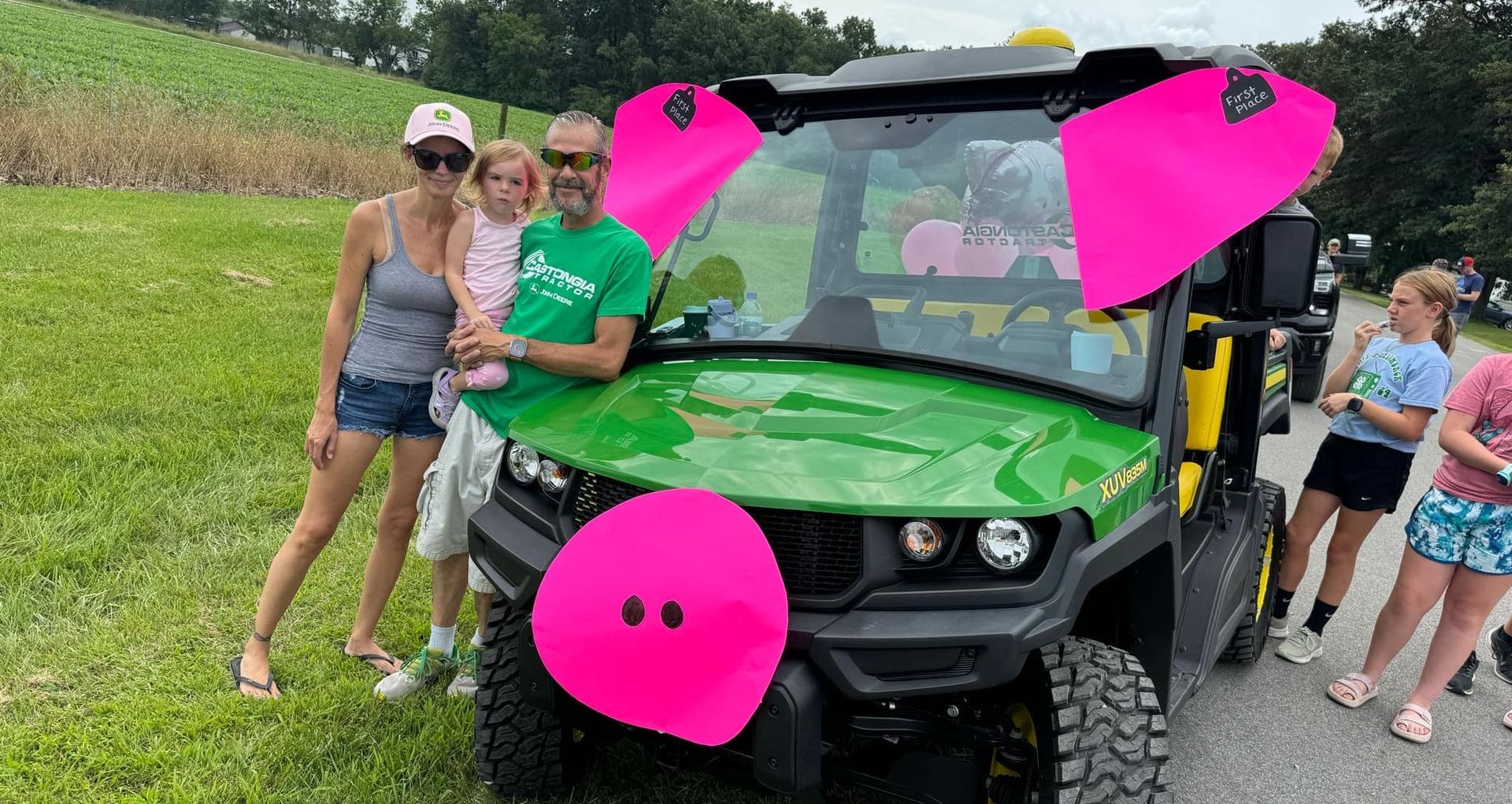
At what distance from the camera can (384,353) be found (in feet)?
11.2

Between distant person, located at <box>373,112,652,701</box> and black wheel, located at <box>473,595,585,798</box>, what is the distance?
5.6 inches

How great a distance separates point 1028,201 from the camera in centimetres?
291

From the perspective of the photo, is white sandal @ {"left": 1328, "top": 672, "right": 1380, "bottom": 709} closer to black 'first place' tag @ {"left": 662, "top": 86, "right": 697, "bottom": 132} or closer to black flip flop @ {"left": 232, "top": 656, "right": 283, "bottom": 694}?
black 'first place' tag @ {"left": 662, "top": 86, "right": 697, "bottom": 132}

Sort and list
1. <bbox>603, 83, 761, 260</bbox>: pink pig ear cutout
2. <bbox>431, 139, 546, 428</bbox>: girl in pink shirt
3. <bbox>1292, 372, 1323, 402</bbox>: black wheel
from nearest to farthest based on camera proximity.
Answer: <bbox>431, 139, 546, 428</bbox>: girl in pink shirt, <bbox>603, 83, 761, 260</bbox>: pink pig ear cutout, <bbox>1292, 372, 1323, 402</bbox>: black wheel

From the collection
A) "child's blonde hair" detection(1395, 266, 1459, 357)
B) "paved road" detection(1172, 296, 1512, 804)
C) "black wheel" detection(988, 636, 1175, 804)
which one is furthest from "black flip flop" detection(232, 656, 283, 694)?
"child's blonde hair" detection(1395, 266, 1459, 357)

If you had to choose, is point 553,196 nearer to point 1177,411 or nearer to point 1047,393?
point 1047,393

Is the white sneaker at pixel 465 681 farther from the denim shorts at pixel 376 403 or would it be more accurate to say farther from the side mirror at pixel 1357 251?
the side mirror at pixel 1357 251

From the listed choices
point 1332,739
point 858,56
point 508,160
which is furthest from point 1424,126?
point 508,160

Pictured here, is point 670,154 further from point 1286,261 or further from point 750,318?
point 1286,261

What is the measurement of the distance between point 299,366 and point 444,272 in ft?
15.8

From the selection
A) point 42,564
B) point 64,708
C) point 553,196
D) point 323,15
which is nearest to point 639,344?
point 553,196

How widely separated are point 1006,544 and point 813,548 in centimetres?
42

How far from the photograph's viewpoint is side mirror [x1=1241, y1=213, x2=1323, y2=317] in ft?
8.91

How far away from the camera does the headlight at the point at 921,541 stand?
2168 millimetres
